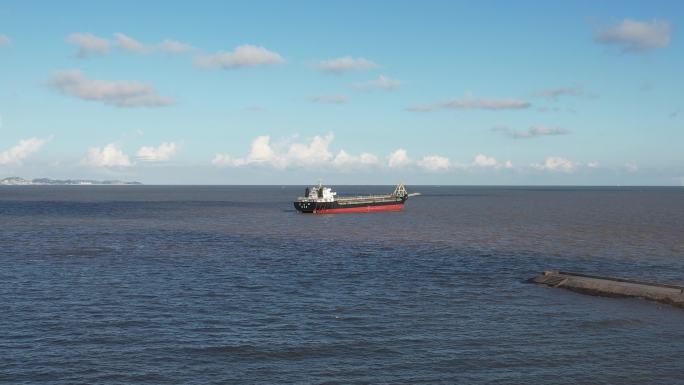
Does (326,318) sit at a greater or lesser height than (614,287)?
lesser

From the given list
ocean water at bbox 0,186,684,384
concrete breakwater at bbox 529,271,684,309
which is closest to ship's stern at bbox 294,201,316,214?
ocean water at bbox 0,186,684,384

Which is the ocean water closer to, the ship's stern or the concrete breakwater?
the concrete breakwater

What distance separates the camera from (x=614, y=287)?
57.3 meters

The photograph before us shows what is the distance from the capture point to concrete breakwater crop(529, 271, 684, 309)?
53062 mm

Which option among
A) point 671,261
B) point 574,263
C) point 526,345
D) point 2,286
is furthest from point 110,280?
point 671,261

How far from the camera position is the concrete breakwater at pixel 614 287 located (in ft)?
174

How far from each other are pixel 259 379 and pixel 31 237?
88.2 m

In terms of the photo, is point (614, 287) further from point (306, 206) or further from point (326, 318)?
point (306, 206)

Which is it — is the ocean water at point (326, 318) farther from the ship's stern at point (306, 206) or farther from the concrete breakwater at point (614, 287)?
the ship's stern at point (306, 206)

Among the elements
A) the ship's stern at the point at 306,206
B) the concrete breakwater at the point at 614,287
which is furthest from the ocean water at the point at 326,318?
the ship's stern at the point at 306,206

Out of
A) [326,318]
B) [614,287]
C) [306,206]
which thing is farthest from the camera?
[306,206]

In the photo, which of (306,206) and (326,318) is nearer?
(326,318)

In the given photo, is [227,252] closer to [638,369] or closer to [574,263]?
[574,263]

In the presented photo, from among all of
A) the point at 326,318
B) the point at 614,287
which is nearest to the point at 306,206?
the point at 614,287
